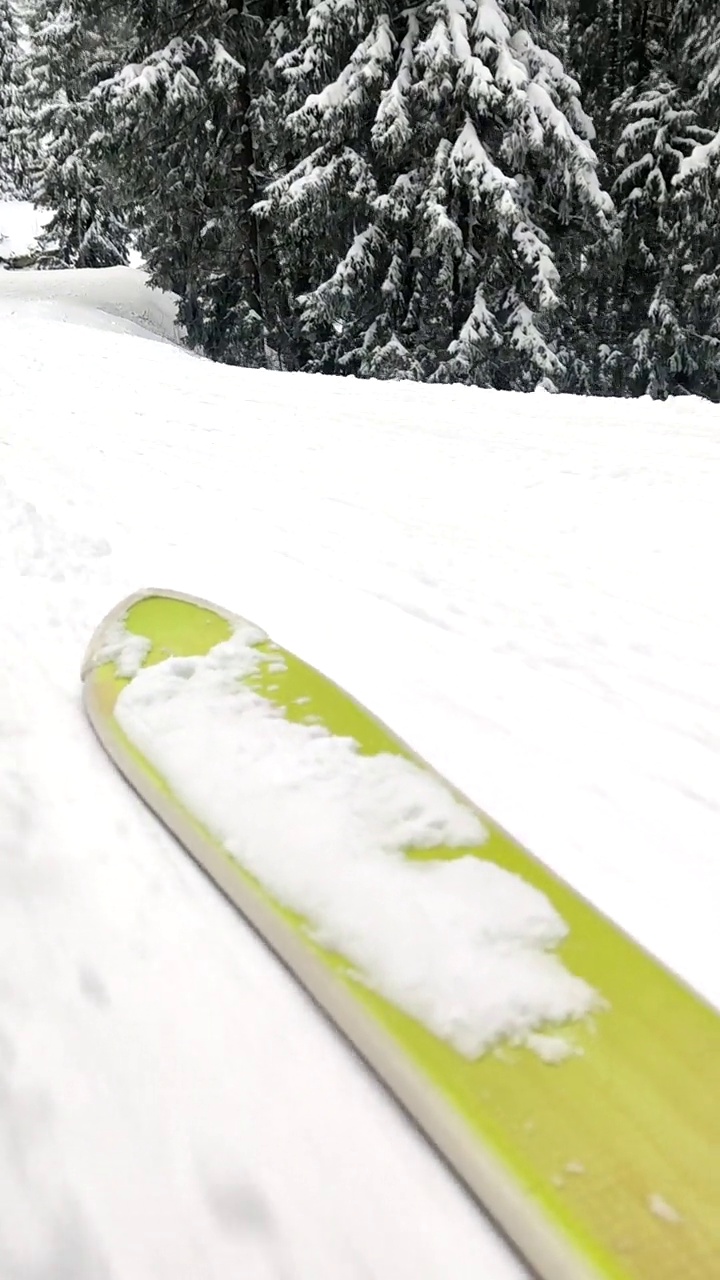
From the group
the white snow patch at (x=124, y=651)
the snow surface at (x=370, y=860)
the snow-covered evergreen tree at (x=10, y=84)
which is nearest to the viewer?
the snow surface at (x=370, y=860)

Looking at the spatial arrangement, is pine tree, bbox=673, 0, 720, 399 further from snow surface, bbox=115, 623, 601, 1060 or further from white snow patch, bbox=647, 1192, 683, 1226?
white snow patch, bbox=647, 1192, 683, 1226

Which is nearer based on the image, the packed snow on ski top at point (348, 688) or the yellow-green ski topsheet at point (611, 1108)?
the yellow-green ski topsheet at point (611, 1108)

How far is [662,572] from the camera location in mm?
4004

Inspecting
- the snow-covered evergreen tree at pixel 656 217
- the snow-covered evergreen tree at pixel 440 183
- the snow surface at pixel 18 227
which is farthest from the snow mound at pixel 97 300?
the snow surface at pixel 18 227

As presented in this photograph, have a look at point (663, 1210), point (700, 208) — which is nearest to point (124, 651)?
point (663, 1210)

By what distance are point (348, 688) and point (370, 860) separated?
1142 mm

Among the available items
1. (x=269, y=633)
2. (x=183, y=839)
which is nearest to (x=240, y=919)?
(x=183, y=839)

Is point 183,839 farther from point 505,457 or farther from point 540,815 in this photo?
point 505,457

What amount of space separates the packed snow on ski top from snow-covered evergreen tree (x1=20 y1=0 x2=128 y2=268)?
35.3ft

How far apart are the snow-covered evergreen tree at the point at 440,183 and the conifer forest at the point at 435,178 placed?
1.1 inches

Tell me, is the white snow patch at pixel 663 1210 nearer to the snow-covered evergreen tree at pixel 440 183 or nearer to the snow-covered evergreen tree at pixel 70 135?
the snow-covered evergreen tree at pixel 440 183

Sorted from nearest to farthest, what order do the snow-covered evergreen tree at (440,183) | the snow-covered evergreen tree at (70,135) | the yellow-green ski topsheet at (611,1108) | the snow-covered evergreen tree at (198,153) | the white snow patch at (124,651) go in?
the yellow-green ski topsheet at (611,1108), the white snow patch at (124,651), the snow-covered evergreen tree at (440,183), the snow-covered evergreen tree at (198,153), the snow-covered evergreen tree at (70,135)

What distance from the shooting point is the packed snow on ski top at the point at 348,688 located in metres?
1.39

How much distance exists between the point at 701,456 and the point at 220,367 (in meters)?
5.74
